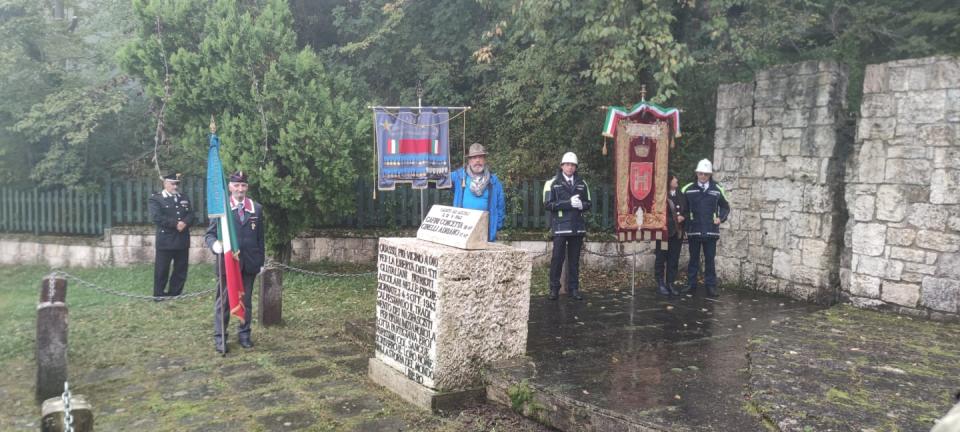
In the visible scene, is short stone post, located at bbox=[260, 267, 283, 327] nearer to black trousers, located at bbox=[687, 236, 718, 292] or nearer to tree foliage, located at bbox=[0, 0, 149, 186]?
black trousers, located at bbox=[687, 236, 718, 292]

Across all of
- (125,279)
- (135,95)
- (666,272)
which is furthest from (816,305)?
(135,95)

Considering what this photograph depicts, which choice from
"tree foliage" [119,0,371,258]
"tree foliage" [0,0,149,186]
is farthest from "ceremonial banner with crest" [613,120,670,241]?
"tree foliage" [0,0,149,186]

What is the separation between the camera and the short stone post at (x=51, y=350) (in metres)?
5.31

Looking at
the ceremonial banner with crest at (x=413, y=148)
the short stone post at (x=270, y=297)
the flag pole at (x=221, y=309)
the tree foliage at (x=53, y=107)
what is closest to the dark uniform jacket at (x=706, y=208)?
the ceremonial banner with crest at (x=413, y=148)

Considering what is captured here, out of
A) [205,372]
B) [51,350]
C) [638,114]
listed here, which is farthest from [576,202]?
[51,350]

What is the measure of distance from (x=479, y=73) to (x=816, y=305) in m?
7.95

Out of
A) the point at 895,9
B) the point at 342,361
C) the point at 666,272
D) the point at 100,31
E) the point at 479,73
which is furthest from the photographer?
the point at 100,31

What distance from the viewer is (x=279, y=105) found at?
1009cm

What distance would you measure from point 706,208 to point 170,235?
713 centimetres

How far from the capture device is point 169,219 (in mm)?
9352

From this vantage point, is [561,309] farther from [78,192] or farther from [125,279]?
[78,192]

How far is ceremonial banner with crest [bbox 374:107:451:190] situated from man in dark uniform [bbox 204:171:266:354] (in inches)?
117

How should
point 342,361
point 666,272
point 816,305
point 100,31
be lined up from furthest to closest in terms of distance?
point 100,31 → point 666,272 → point 816,305 → point 342,361

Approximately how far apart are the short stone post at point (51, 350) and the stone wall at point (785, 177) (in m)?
7.94
